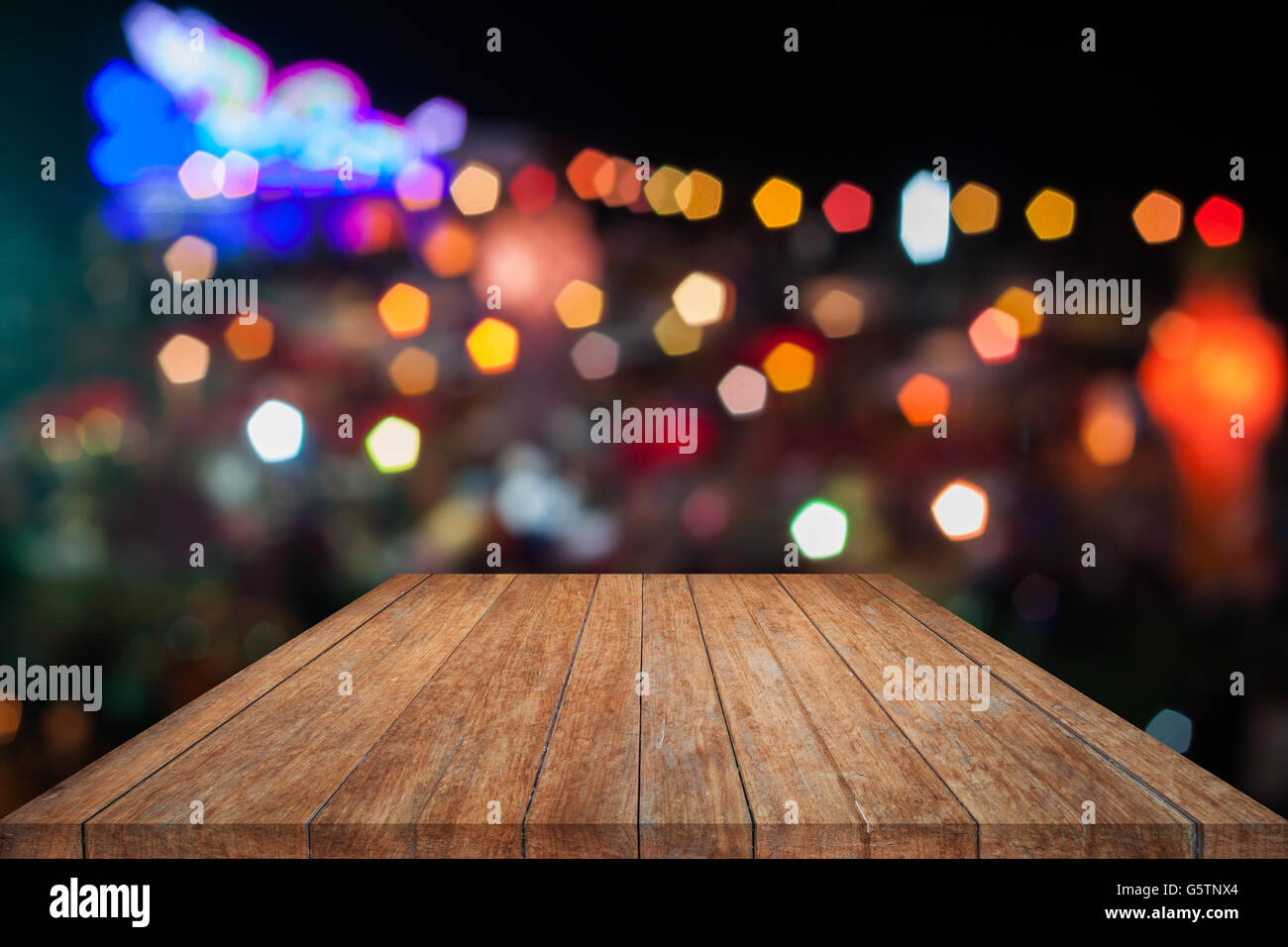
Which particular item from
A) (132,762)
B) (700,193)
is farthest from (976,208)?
(132,762)

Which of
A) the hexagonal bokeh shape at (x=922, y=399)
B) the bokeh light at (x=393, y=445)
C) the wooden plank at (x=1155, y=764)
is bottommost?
the wooden plank at (x=1155, y=764)

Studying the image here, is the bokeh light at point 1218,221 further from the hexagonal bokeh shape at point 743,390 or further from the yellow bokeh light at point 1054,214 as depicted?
the hexagonal bokeh shape at point 743,390

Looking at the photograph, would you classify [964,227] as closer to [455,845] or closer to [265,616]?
[455,845]

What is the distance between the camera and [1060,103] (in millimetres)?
2287

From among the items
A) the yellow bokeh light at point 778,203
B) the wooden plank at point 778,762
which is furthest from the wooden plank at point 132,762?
the yellow bokeh light at point 778,203

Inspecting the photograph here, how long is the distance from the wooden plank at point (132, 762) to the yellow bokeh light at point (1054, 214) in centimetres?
201

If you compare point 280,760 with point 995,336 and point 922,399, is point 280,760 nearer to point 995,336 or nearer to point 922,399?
point 922,399

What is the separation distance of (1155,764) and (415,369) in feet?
6.25

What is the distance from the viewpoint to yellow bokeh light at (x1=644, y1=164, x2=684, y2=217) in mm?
2305

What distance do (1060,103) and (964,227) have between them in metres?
0.41

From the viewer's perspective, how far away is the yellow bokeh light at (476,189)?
7.59 feet

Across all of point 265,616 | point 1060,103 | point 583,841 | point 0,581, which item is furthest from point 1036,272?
point 0,581

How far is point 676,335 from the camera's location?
2322 mm
